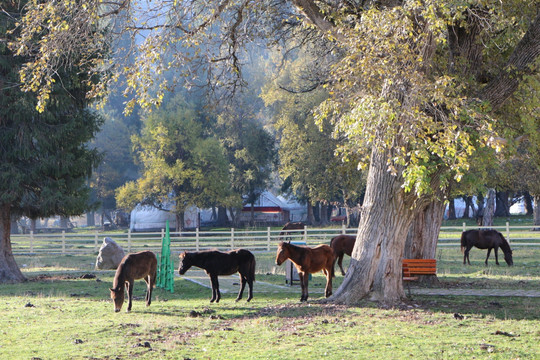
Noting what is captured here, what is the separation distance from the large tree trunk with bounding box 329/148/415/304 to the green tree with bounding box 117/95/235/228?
125 feet

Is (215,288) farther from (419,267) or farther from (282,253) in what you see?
(419,267)

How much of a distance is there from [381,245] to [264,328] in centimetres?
337

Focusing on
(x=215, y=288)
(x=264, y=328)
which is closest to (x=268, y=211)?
(x=215, y=288)

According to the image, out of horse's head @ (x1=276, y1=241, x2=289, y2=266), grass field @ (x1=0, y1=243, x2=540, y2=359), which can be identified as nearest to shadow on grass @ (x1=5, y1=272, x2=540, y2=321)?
grass field @ (x1=0, y1=243, x2=540, y2=359)

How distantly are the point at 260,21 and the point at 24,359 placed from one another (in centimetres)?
1003

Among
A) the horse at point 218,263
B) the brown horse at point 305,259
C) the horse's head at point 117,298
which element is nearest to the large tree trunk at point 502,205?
the brown horse at point 305,259

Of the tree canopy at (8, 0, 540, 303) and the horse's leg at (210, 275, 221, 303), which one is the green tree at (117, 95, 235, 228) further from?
the horse's leg at (210, 275, 221, 303)

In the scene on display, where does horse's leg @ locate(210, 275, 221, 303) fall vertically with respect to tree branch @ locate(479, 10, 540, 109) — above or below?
below

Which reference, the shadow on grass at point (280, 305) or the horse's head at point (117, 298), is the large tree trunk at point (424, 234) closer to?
the shadow on grass at point (280, 305)

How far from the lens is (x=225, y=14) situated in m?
14.0

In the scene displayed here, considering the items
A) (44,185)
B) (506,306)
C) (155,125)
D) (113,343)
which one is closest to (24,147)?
(44,185)

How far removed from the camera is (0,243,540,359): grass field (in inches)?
326

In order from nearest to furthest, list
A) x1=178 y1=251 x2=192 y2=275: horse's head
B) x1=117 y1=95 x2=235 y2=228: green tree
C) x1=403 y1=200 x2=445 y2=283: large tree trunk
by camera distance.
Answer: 1. x1=178 y1=251 x2=192 y2=275: horse's head
2. x1=403 y1=200 x2=445 y2=283: large tree trunk
3. x1=117 y1=95 x2=235 y2=228: green tree

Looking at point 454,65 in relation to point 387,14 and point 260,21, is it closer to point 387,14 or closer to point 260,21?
point 387,14
